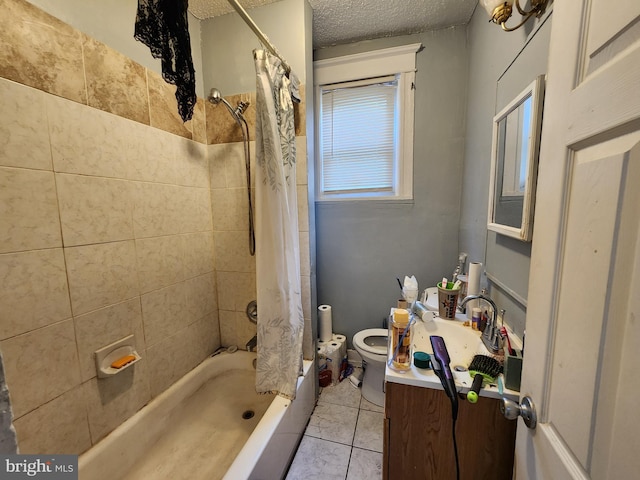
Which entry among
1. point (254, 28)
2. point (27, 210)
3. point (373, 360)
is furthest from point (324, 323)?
point (254, 28)

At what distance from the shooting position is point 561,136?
54cm

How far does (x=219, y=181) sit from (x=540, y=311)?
1.66m

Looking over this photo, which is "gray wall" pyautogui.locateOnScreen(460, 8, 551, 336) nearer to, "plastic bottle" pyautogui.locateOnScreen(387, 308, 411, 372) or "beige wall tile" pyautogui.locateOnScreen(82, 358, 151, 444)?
"plastic bottle" pyautogui.locateOnScreen(387, 308, 411, 372)

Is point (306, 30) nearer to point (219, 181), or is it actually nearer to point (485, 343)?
point (219, 181)

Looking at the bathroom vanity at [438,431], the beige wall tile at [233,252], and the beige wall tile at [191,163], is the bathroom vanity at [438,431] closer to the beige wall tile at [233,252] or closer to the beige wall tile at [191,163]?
the beige wall tile at [233,252]

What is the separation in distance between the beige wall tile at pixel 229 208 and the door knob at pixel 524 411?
146 centimetres

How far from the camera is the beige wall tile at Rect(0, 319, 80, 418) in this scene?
32.6 inches

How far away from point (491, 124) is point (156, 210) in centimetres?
177

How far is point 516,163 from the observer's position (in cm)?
102

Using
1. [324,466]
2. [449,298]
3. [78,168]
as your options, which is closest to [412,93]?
[449,298]

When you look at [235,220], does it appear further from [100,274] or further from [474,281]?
[474,281]

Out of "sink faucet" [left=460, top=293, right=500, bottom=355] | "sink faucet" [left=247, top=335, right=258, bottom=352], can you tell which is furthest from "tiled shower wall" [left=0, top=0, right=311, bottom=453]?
"sink faucet" [left=460, top=293, right=500, bottom=355]

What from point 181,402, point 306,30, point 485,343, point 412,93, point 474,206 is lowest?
point 181,402

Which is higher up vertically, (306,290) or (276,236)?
(276,236)
